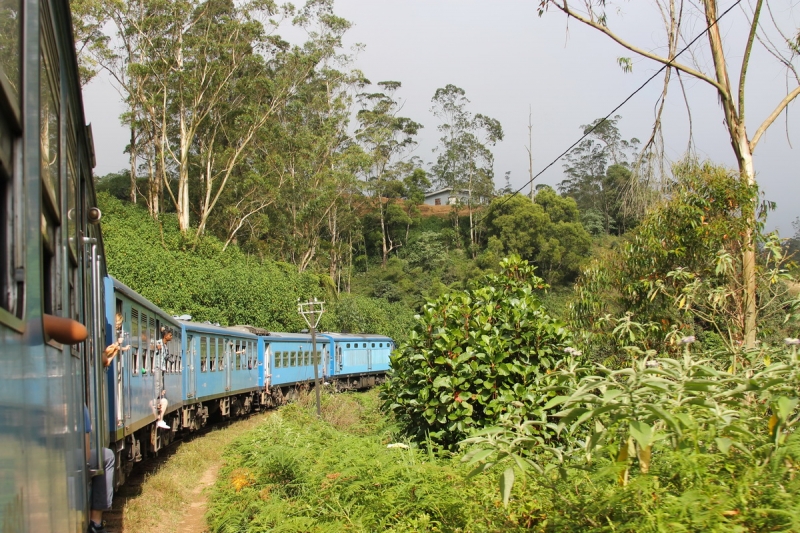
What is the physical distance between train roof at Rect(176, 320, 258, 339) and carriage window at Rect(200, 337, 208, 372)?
0.20m

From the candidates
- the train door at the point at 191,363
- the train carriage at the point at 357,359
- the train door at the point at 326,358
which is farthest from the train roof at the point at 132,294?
the train carriage at the point at 357,359

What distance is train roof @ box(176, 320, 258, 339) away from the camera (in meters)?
14.5

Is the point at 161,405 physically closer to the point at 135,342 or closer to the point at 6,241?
the point at 135,342

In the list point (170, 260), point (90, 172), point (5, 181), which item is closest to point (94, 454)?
point (90, 172)

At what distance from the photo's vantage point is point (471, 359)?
6500mm

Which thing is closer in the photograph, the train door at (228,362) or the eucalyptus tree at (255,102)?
the train door at (228,362)

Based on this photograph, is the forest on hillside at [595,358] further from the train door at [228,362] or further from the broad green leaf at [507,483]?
the train door at [228,362]

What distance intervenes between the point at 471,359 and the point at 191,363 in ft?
30.1

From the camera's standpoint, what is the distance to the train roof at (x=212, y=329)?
1452cm

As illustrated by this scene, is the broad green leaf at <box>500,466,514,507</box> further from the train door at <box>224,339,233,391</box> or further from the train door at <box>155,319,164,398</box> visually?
the train door at <box>224,339,233,391</box>

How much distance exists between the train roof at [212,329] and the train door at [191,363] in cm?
21

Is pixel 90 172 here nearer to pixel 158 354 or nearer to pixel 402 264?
pixel 158 354

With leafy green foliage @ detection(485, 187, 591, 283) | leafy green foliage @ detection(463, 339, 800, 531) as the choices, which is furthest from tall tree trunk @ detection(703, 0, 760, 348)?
leafy green foliage @ detection(485, 187, 591, 283)

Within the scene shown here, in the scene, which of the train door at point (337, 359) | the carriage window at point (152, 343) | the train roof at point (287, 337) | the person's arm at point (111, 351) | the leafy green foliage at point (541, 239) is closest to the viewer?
→ the person's arm at point (111, 351)
